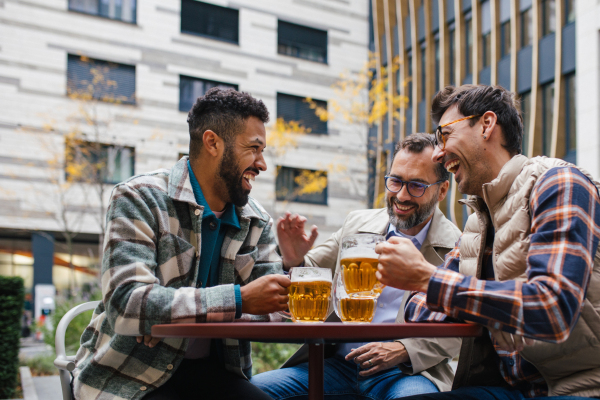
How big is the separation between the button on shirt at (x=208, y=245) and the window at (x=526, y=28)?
15505 millimetres

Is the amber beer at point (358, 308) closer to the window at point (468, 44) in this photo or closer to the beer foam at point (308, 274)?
the beer foam at point (308, 274)

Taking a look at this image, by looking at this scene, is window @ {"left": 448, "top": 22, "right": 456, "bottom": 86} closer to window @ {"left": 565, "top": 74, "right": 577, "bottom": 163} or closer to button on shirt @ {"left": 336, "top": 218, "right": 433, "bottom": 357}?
window @ {"left": 565, "top": 74, "right": 577, "bottom": 163}

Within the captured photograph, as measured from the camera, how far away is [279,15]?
78.0 feet

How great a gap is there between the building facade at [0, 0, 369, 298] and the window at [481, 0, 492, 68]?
658cm

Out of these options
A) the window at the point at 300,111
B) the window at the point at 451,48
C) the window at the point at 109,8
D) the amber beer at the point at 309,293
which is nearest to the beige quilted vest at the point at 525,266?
the amber beer at the point at 309,293

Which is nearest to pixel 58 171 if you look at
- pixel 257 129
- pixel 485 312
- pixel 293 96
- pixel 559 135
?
pixel 293 96

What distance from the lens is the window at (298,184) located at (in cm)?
2247

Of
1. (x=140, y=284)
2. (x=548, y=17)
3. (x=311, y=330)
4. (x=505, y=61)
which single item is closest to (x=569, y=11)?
(x=548, y=17)

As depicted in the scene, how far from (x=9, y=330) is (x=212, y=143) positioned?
513 cm

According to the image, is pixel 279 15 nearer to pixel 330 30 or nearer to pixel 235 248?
pixel 330 30

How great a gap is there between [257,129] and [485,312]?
152 cm

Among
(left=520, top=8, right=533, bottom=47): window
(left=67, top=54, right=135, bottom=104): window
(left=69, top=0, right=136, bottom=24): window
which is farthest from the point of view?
Answer: (left=69, top=0, right=136, bottom=24): window

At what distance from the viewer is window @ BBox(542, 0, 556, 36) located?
1502 cm

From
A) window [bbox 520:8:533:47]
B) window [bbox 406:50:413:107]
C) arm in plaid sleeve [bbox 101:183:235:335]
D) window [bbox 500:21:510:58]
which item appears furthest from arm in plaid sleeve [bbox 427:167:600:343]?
window [bbox 406:50:413:107]
